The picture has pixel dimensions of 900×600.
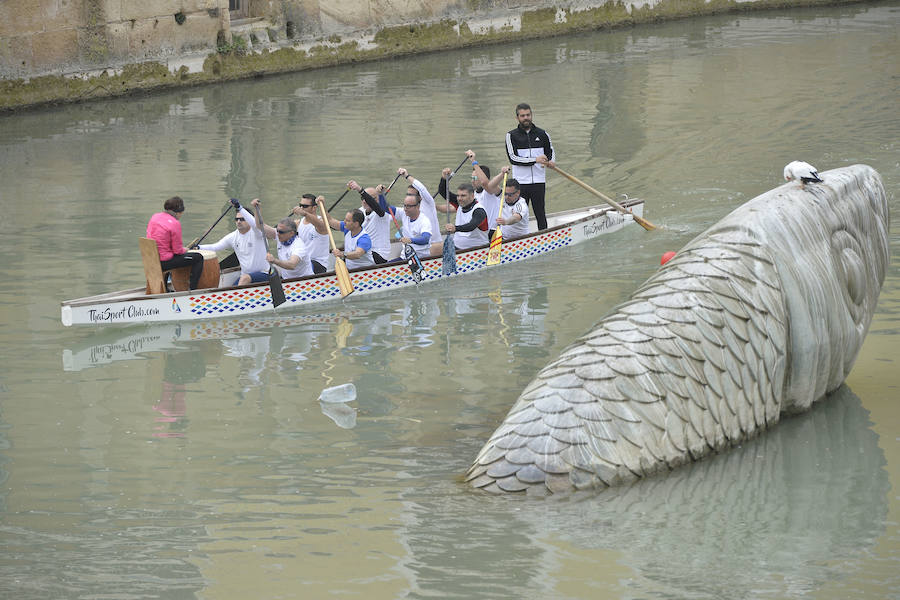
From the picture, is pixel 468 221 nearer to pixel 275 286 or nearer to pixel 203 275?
pixel 275 286

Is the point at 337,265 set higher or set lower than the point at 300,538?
higher

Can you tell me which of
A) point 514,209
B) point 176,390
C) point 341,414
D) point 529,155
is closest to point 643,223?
point 529,155

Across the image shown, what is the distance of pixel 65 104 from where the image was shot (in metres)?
24.5

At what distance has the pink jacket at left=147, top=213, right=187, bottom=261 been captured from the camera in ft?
43.6

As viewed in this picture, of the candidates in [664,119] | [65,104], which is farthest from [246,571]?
[65,104]

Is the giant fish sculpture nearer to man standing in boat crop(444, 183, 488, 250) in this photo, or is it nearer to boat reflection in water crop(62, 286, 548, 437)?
boat reflection in water crop(62, 286, 548, 437)

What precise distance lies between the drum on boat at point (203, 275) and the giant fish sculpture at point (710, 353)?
228 inches

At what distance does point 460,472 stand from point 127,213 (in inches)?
393

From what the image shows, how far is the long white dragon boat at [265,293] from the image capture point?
12.9 m

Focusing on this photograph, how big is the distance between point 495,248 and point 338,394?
4557mm

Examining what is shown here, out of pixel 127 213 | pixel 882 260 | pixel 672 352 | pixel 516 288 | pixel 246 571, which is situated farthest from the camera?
pixel 127 213

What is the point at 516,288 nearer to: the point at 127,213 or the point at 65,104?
the point at 127,213

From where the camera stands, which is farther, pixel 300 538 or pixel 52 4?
pixel 52 4

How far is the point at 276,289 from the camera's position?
1339 centimetres
